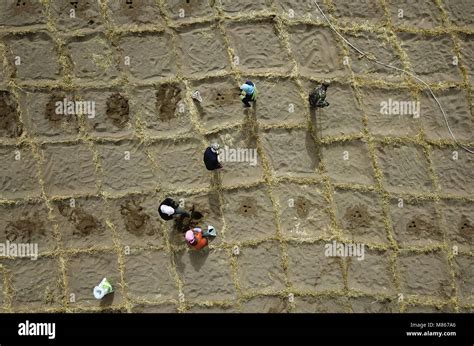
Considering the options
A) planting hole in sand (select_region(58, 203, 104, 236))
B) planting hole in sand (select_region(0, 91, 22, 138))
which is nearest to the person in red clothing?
planting hole in sand (select_region(58, 203, 104, 236))

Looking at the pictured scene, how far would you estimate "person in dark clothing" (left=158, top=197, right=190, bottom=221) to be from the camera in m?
8.51

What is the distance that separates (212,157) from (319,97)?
6.01ft

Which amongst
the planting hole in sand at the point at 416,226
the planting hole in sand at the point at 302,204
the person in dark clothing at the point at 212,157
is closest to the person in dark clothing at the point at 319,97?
the planting hole in sand at the point at 302,204

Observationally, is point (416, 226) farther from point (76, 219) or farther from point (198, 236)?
point (76, 219)

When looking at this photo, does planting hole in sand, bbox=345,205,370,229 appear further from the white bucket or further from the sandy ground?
the white bucket

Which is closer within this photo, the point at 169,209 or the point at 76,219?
the point at 169,209

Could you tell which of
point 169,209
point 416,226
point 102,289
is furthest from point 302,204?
point 102,289

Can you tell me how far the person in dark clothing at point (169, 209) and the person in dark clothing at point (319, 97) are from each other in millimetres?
2566

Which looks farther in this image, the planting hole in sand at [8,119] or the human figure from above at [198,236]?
the planting hole in sand at [8,119]

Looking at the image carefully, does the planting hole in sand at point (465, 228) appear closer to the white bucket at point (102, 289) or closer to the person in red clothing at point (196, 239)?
the person in red clothing at point (196, 239)

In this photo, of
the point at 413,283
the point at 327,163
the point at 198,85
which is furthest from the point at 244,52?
the point at 413,283

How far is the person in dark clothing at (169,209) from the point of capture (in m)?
8.51

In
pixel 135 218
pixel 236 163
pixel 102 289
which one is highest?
pixel 236 163

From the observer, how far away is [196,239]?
870 cm
